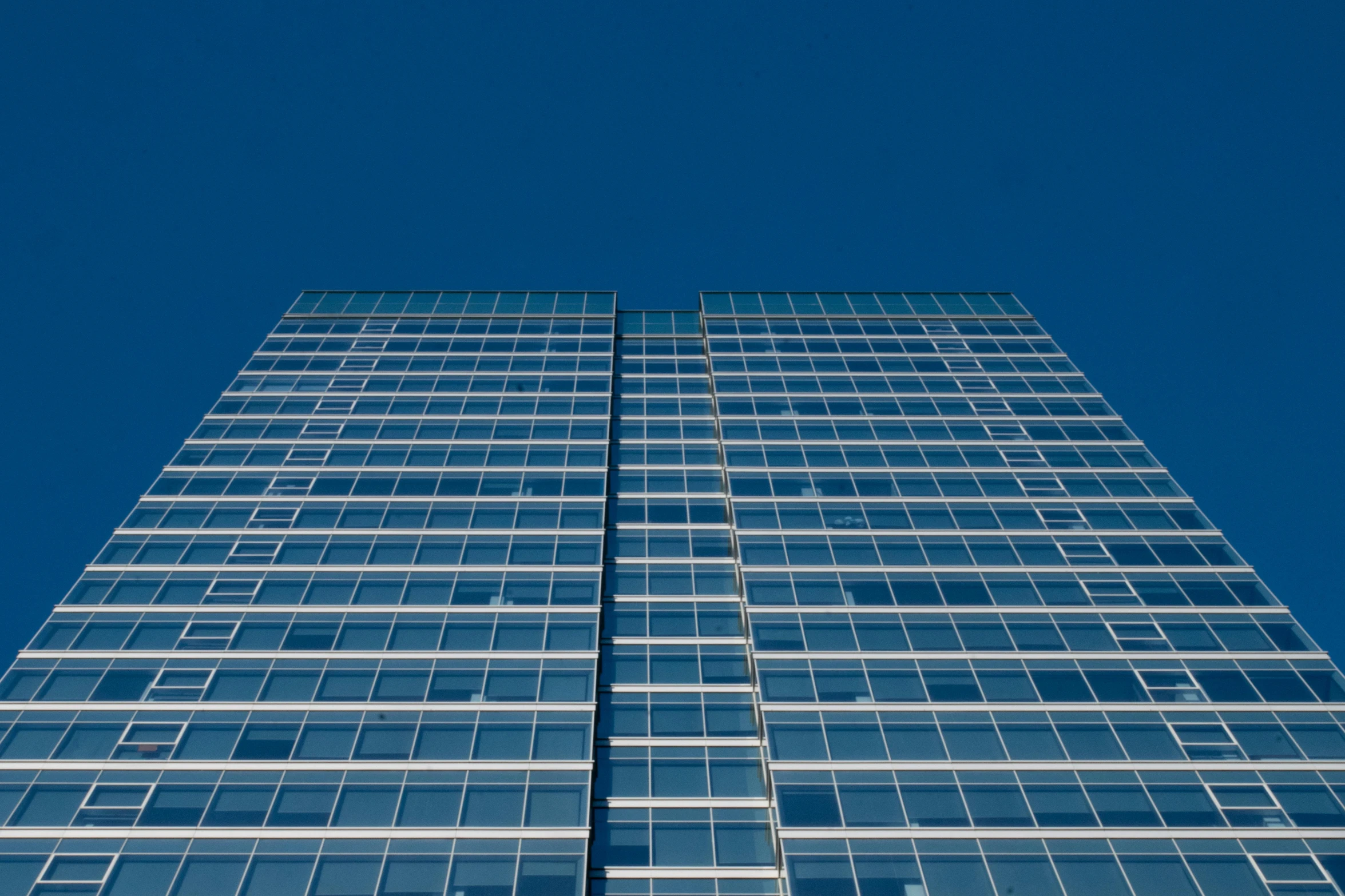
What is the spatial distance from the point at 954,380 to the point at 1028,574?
58.4 ft

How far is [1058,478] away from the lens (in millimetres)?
52375

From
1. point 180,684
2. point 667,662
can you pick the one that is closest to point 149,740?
point 180,684

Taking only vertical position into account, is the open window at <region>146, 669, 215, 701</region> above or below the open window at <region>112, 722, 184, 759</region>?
above

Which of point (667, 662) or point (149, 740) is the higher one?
point (667, 662)

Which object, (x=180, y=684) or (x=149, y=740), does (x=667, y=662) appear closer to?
(x=180, y=684)

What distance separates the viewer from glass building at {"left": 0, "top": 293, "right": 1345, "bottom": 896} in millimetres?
34125

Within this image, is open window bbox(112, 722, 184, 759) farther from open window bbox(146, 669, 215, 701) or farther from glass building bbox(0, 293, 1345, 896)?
open window bbox(146, 669, 215, 701)

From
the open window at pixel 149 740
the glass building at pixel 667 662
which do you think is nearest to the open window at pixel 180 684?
the glass building at pixel 667 662

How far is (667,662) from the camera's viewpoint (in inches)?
1724

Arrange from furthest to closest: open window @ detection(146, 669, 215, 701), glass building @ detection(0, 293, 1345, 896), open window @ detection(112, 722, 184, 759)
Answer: open window @ detection(146, 669, 215, 701) → open window @ detection(112, 722, 184, 759) → glass building @ detection(0, 293, 1345, 896)

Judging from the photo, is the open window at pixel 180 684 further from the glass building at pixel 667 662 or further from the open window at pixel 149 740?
the open window at pixel 149 740

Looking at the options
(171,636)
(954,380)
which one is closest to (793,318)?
(954,380)

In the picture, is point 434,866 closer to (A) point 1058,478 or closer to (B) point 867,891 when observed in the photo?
(B) point 867,891

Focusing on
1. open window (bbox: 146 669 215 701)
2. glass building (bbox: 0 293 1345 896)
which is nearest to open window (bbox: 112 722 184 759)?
glass building (bbox: 0 293 1345 896)
